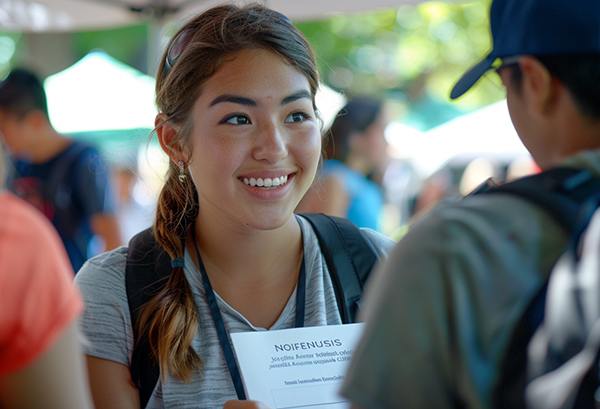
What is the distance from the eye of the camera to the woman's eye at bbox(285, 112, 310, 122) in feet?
6.36

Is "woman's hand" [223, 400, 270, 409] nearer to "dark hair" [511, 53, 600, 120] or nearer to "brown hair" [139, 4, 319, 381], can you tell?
"brown hair" [139, 4, 319, 381]

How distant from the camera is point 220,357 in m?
1.74

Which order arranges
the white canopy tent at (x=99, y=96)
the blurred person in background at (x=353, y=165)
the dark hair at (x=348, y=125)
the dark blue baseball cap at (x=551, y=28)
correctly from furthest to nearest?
1. the white canopy tent at (x=99, y=96)
2. the dark hair at (x=348, y=125)
3. the blurred person in background at (x=353, y=165)
4. the dark blue baseball cap at (x=551, y=28)

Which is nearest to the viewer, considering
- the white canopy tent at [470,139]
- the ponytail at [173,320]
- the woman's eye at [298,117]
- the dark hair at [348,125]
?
the ponytail at [173,320]

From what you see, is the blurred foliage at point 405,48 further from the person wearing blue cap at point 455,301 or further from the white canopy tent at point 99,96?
the person wearing blue cap at point 455,301

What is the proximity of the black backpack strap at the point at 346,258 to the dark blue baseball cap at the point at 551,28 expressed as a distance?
0.99m

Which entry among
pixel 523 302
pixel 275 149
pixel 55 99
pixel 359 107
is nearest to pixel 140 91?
pixel 55 99

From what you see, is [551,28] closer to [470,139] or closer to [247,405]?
[247,405]

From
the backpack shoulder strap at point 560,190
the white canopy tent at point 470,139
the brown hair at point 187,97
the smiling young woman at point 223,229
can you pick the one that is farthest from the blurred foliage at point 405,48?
the backpack shoulder strap at point 560,190

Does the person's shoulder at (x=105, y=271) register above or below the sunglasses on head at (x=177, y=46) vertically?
below

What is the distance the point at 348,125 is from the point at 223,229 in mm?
2668

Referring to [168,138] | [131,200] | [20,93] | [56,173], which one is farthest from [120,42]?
[168,138]

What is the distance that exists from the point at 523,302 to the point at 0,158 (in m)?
0.97

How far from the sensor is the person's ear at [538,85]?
40.4 inches
